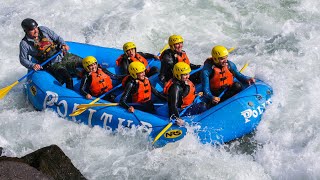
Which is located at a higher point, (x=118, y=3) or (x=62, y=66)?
(x=62, y=66)

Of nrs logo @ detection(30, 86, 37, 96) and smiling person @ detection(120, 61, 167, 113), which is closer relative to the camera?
smiling person @ detection(120, 61, 167, 113)

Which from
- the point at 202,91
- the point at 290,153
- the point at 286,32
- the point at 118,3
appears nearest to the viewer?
the point at 290,153

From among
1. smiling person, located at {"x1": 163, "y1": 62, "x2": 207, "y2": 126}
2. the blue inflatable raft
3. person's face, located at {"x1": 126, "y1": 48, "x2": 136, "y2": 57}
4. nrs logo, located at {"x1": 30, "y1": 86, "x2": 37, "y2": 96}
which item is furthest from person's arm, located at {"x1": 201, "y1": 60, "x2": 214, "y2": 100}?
nrs logo, located at {"x1": 30, "y1": 86, "x2": 37, "y2": 96}

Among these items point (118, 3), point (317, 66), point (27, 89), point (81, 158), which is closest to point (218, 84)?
point (81, 158)

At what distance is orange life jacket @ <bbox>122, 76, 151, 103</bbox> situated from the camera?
664 cm

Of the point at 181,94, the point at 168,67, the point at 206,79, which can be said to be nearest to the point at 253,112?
the point at 206,79

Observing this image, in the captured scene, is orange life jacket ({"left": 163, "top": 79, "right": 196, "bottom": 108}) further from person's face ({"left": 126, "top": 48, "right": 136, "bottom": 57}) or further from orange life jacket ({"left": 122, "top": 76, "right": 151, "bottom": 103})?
person's face ({"left": 126, "top": 48, "right": 136, "bottom": 57})

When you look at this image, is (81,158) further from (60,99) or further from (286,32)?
(286,32)

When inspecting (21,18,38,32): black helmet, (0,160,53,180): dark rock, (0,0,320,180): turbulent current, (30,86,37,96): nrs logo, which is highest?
(21,18,38,32): black helmet

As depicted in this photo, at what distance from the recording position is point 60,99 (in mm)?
7168

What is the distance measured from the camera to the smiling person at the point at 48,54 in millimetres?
7599

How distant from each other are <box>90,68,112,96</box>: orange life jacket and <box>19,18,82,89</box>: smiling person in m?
0.56

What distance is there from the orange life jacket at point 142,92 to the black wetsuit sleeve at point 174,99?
0.45 m

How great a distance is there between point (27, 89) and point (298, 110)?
476cm
